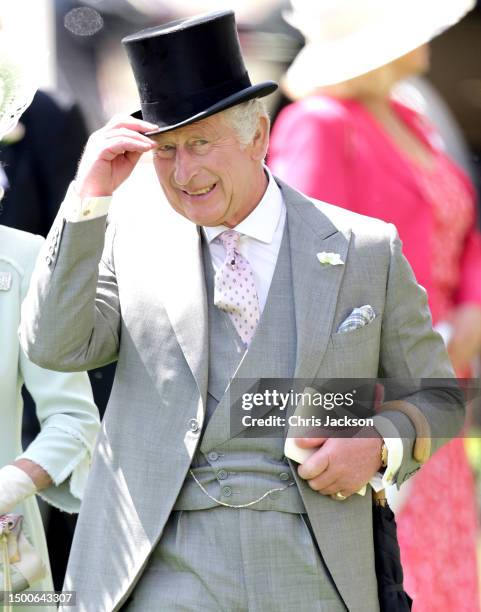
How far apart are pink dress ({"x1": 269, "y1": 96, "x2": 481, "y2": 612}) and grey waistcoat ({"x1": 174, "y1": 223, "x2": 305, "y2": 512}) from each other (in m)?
1.38

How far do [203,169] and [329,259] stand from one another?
0.38m

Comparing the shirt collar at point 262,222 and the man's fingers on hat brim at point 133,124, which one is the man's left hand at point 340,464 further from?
the man's fingers on hat brim at point 133,124

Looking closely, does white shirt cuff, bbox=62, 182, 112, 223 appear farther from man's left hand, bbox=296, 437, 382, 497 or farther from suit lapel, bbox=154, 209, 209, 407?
man's left hand, bbox=296, 437, 382, 497

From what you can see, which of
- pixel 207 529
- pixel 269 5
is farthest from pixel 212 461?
pixel 269 5

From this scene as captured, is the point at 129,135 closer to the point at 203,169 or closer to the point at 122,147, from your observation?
the point at 122,147

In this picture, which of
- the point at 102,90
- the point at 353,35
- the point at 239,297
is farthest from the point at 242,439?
the point at 102,90

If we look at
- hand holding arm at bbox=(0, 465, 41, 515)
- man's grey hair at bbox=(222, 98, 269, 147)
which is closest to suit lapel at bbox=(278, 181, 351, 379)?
man's grey hair at bbox=(222, 98, 269, 147)

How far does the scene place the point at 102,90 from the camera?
6.94 metres

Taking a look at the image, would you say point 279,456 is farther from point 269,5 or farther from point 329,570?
point 269,5

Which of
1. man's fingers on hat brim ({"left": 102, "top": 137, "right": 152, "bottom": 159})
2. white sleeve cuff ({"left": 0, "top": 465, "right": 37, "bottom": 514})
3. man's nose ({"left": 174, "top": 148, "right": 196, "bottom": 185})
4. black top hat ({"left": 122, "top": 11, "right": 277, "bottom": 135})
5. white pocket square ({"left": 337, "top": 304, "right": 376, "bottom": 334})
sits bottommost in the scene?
white sleeve cuff ({"left": 0, "top": 465, "right": 37, "bottom": 514})

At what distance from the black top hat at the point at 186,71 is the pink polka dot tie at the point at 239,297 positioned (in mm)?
397

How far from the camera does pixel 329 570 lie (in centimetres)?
368

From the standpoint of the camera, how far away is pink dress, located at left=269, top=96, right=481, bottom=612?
16.9ft

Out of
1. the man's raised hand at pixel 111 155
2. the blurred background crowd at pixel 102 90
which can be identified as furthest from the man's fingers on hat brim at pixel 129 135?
the blurred background crowd at pixel 102 90
